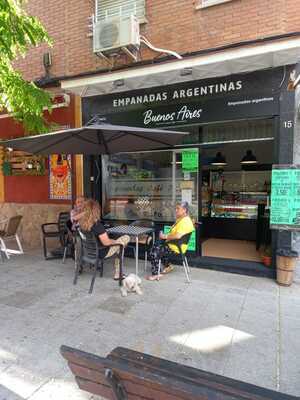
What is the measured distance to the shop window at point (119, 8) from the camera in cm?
591

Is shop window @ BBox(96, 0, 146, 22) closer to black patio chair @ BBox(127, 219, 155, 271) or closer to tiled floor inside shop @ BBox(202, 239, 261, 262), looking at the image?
black patio chair @ BBox(127, 219, 155, 271)

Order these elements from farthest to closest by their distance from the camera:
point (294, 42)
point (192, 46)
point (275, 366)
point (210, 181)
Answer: point (210, 181) → point (192, 46) → point (294, 42) → point (275, 366)

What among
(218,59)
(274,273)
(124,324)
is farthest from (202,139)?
(124,324)

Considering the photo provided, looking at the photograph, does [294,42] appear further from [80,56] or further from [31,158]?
[31,158]

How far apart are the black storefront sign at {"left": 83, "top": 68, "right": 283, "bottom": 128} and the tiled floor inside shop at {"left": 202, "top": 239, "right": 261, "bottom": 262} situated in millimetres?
2772

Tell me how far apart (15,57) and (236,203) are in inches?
239

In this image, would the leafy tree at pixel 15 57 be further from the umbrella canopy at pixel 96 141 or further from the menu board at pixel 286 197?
the menu board at pixel 286 197

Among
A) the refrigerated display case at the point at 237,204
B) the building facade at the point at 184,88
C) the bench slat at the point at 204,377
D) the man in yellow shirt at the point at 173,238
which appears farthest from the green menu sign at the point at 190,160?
the bench slat at the point at 204,377

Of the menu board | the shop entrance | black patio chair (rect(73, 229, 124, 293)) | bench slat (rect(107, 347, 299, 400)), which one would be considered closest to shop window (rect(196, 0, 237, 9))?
the shop entrance

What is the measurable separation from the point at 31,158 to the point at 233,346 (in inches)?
265

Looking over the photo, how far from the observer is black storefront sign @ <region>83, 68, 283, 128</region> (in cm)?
500

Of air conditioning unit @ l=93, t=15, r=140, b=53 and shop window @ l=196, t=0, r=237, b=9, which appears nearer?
shop window @ l=196, t=0, r=237, b=9

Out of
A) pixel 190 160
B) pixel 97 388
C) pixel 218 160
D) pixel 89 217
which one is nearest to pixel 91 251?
pixel 89 217

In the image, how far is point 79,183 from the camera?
712cm
